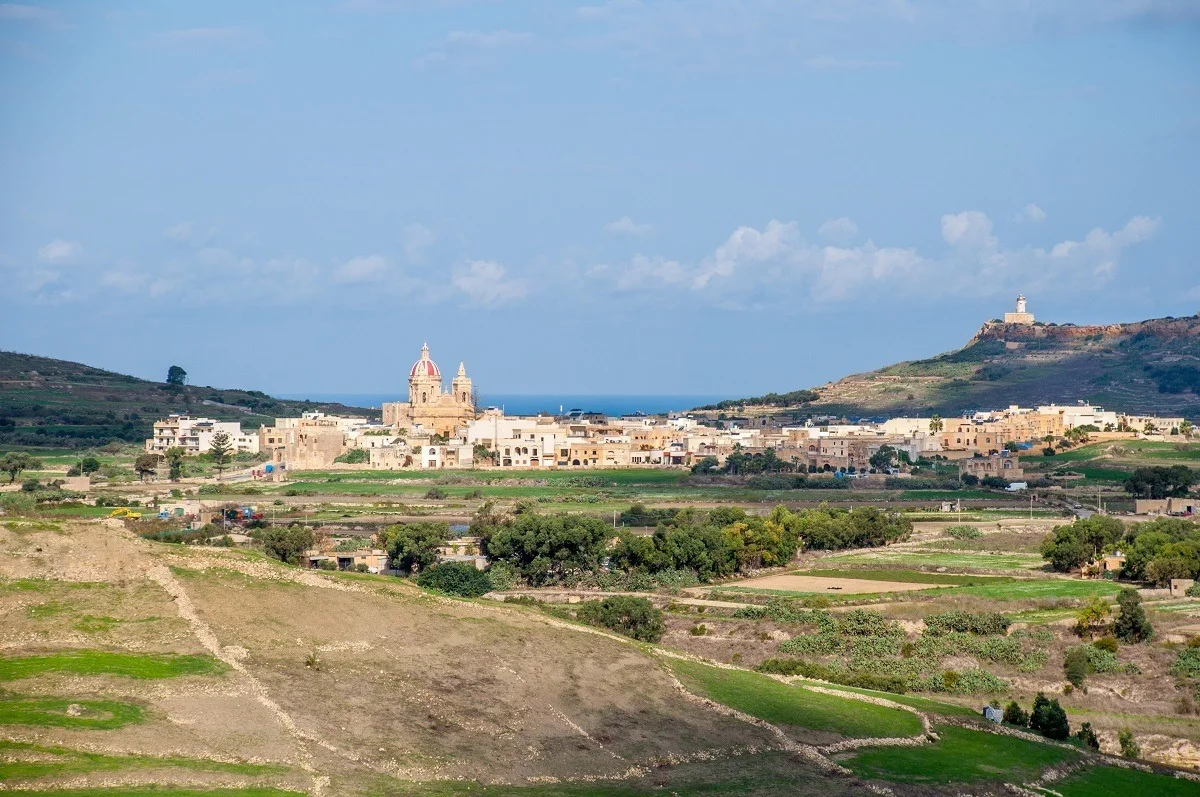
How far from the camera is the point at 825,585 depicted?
198 ft

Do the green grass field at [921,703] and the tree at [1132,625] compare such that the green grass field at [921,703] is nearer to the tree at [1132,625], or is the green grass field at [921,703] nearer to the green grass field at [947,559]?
the tree at [1132,625]

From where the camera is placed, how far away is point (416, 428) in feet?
422

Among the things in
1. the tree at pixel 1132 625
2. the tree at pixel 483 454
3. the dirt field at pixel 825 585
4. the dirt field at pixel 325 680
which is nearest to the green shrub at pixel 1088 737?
the dirt field at pixel 325 680

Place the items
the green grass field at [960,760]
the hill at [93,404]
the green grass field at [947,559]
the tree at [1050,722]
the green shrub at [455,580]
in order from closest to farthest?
1. the green grass field at [960,760]
2. the tree at [1050,722]
3. the green shrub at [455,580]
4. the green grass field at [947,559]
5. the hill at [93,404]

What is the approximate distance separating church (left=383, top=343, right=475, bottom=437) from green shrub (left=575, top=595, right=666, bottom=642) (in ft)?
263

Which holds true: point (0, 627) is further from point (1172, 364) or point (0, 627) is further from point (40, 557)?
point (1172, 364)

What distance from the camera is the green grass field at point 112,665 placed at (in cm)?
2744

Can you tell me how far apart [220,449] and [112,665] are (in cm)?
8688

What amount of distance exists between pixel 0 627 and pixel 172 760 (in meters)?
6.32

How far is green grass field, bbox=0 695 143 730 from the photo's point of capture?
25.0m

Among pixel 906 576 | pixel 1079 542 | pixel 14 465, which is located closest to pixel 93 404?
pixel 14 465

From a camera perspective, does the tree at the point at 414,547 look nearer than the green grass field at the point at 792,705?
No

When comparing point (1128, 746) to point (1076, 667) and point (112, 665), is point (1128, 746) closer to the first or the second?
point (1076, 667)

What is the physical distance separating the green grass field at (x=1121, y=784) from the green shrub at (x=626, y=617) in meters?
15.4
